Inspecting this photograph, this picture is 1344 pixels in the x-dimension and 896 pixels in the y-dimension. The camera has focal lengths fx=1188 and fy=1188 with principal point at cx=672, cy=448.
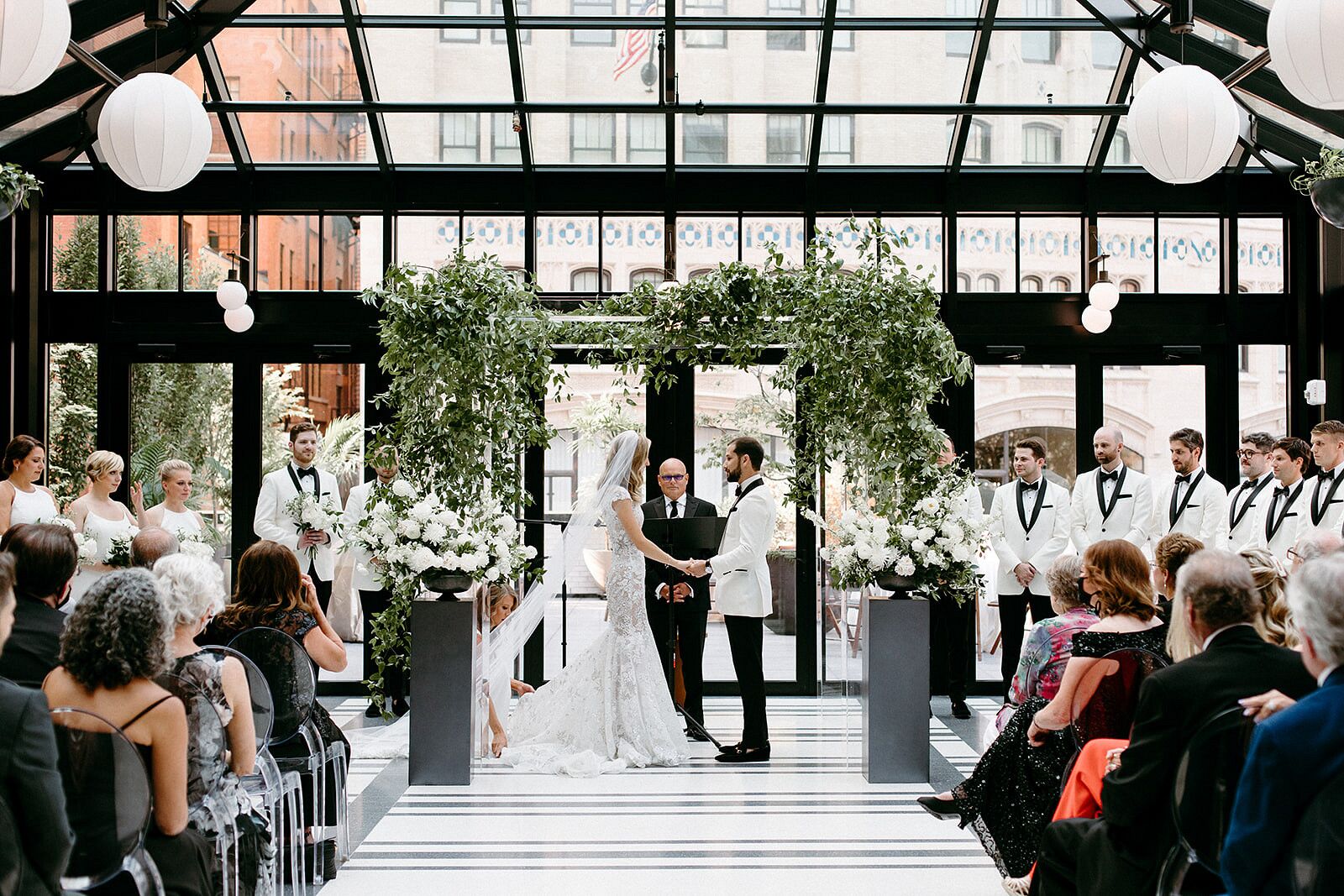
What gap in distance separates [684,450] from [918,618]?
2.83 metres

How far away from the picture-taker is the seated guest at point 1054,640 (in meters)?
3.97

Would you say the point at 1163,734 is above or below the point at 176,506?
below

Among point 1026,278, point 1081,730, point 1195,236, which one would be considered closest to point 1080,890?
point 1081,730

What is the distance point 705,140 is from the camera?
8.38m

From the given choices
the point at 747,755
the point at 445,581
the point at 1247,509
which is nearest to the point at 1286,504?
the point at 1247,509

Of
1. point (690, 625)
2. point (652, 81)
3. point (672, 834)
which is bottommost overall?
point (672, 834)

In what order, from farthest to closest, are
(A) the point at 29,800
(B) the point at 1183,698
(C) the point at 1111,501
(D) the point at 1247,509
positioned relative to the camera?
1. (C) the point at 1111,501
2. (D) the point at 1247,509
3. (B) the point at 1183,698
4. (A) the point at 29,800

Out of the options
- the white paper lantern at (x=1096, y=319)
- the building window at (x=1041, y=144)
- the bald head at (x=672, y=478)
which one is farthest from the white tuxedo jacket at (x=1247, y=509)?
the bald head at (x=672, y=478)

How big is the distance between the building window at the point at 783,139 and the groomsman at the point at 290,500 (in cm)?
374

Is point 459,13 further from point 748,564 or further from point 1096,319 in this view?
point 1096,319

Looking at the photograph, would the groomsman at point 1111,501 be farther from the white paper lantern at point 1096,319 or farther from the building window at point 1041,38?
the building window at point 1041,38

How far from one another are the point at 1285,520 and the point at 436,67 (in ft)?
19.5

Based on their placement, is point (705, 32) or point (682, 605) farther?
point (705, 32)

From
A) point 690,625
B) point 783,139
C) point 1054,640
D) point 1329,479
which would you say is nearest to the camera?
point 1054,640
